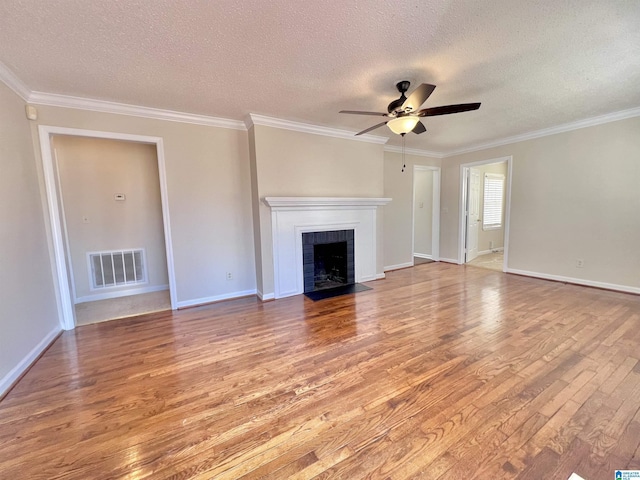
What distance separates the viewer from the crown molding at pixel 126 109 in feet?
8.66

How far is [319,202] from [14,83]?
10.6ft

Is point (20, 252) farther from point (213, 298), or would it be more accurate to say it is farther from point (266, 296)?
point (266, 296)

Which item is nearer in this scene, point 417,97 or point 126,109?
point 417,97

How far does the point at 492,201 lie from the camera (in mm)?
6539

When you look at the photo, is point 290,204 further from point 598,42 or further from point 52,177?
point 598,42

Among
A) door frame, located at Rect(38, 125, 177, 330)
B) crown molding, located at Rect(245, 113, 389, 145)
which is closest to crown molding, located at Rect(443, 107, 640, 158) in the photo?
crown molding, located at Rect(245, 113, 389, 145)

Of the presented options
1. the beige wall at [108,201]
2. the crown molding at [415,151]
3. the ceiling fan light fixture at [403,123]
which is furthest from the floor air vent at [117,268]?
the crown molding at [415,151]

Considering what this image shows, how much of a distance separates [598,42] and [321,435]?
11.2ft

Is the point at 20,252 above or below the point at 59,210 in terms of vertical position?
below

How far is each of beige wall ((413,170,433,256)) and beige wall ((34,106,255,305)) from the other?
172 inches

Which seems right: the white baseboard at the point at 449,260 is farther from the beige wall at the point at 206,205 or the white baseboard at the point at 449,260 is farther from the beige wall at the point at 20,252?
the beige wall at the point at 20,252

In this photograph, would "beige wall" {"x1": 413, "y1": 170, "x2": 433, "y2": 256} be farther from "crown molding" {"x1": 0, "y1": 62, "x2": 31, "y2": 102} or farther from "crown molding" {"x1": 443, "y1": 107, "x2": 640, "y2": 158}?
"crown molding" {"x1": 0, "y1": 62, "x2": 31, "y2": 102}

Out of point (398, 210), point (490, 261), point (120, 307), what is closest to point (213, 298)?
point (120, 307)

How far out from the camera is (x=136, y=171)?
4020mm
